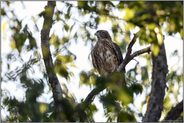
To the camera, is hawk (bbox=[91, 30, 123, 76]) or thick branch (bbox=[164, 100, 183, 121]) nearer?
thick branch (bbox=[164, 100, 183, 121])

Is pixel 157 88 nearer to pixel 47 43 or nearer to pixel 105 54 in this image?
pixel 47 43

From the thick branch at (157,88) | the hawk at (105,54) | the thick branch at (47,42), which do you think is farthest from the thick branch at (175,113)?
the hawk at (105,54)

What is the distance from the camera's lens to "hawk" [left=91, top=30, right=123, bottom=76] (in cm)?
695

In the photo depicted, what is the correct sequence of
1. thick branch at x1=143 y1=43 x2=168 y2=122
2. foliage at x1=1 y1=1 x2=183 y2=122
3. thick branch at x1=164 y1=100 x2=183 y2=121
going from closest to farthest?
1. foliage at x1=1 y1=1 x2=183 y2=122
2. thick branch at x1=164 y1=100 x2=183 y2=121
3. thick branch at x1=143 y1=43 x2=168 y2=122

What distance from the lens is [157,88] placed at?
477 cm

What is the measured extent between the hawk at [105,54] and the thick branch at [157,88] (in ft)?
6.68

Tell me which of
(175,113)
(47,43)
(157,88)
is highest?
(47,43)

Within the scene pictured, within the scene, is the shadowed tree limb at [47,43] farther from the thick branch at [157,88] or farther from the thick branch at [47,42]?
the thick branch at [157,88]

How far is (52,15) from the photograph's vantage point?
425cm

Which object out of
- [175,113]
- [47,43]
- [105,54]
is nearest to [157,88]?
[175,113]

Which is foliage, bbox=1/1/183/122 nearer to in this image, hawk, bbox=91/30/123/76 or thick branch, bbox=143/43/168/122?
thick branch, bbox=143/43/168/122

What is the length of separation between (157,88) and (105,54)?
2.39 m

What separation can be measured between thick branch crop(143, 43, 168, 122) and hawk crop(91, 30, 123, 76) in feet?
6.68

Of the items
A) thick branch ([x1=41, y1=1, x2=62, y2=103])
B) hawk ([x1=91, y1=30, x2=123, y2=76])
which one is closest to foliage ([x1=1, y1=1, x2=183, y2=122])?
thick branch ([x1=41, y1=1, x2=62, y2=103])
